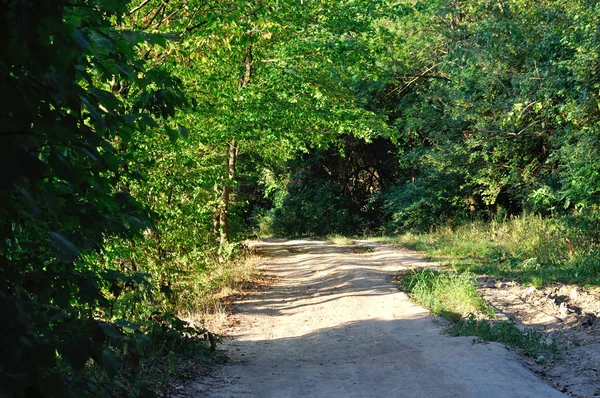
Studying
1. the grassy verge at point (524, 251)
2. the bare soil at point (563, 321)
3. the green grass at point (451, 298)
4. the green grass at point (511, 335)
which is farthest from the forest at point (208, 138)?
the green grass at point (511, 335)

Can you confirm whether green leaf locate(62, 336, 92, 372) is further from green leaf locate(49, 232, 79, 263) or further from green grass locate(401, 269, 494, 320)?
green grass locate(401, 269, 494, 320)

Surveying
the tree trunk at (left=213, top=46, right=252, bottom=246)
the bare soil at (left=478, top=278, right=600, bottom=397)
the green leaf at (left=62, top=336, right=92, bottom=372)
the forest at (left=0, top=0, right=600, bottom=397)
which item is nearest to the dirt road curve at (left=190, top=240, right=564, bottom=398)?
the bare soil at (left=478, top=278, right=600, bottom=397)

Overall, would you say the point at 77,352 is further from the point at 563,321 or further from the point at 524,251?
the point at 524,251

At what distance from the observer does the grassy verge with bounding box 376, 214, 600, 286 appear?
46.0 feet

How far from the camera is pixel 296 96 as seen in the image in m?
16.4

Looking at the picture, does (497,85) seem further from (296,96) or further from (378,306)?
(378,306)

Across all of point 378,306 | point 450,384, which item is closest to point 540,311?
point 378,306

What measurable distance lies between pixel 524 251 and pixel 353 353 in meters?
10.7

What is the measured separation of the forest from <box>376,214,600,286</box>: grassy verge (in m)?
0.11

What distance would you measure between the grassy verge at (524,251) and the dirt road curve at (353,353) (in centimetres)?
353

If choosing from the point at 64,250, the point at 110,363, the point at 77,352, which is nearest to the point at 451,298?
the point at 110,363

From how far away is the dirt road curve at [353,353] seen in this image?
21.6ft

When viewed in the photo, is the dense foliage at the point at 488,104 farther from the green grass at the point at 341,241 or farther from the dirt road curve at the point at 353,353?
the dirt road curve at the point at 353,353

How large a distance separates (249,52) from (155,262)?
8.15m
